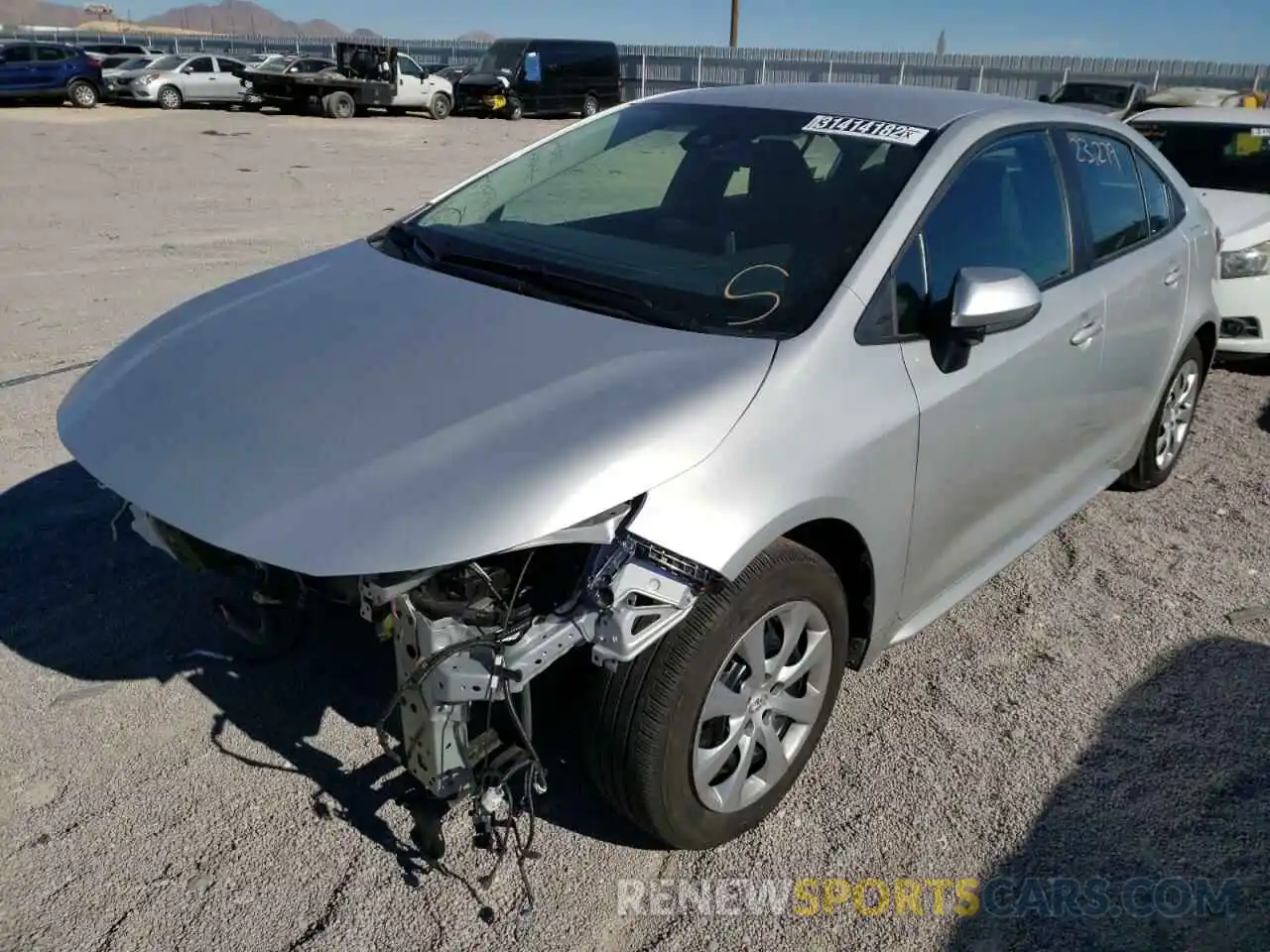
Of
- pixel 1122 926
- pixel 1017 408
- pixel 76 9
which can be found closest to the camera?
pixel 1122 926

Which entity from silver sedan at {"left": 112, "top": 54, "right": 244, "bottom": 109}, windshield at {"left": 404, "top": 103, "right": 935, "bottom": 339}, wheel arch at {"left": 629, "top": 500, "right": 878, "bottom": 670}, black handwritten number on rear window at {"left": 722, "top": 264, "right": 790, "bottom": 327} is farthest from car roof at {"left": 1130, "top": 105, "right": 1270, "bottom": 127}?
silver sedan at {"left": 112, "top": 54, "right": 244, "bottom": 109}

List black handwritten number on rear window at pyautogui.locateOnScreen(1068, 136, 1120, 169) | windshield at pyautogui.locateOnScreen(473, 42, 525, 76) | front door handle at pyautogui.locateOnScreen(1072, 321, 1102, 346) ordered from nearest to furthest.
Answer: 1. front door handle at pyautogui.locateOnScreen(1072, 321, 1102, 346)
2. black handwritten number on rear window at pyautogui.locateOnScreen(1068, 136, 1120, 169)
3. windshield at pyautogui.locateOnScreen(473, 42, 525, 76)

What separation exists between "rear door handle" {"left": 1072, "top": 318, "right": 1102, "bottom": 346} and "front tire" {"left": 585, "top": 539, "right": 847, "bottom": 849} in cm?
138

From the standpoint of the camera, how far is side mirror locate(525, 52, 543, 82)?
27750 mm

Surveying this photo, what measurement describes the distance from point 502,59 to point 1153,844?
96.4 feet

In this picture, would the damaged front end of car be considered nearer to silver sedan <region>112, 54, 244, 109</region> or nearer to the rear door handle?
the rear door handle

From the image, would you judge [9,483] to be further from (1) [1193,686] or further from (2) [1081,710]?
(1) [1193,686]

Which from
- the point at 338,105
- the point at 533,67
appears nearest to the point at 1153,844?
the point at 338,105

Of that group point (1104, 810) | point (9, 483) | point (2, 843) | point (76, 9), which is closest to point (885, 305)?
point (1104, 810)

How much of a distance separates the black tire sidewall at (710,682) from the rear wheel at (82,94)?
27767 millimetres

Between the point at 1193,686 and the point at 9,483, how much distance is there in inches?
182

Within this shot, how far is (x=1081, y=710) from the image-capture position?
10.7 feet

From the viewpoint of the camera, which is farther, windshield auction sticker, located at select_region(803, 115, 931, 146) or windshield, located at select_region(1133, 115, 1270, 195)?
windshield, located at select_region(1133, 115, 1270, 195)

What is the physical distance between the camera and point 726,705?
2516 mm
